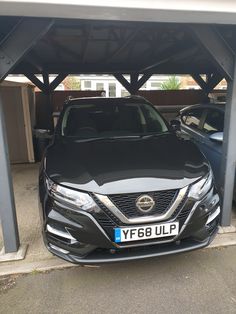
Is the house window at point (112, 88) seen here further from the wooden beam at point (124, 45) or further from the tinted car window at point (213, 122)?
the tinted car window at point (213, 122)

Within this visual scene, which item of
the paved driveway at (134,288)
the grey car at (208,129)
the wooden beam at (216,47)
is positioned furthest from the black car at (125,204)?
the grey car at (208,129)

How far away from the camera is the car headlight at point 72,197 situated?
86.4 inches

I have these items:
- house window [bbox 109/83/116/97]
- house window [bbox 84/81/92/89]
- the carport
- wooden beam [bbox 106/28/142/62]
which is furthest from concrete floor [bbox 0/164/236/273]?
house window [bbox 84/81/92/89]

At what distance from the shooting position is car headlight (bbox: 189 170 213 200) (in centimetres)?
235

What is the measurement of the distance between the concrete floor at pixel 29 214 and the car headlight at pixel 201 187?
1343mm

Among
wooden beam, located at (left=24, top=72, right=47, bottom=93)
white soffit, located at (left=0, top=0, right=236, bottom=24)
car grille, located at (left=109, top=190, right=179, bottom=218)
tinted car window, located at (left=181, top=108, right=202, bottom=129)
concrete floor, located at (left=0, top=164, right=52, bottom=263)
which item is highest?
white soffit, located at (left=0, top=0, right=236, bottom=24)

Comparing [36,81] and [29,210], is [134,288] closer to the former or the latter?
[29,210]

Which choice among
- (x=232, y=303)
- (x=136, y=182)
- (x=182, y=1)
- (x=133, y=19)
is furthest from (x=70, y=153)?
(x=232, y=303)

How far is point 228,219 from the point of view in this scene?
132 inches

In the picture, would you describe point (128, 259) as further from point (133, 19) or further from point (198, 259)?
point (133, 19)

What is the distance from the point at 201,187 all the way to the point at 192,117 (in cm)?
299

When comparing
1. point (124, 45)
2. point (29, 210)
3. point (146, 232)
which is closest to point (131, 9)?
point (146, 232)

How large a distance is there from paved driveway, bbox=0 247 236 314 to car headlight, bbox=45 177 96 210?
31.5 inches

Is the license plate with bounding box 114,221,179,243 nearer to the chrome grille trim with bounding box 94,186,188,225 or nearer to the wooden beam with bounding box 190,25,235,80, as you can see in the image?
the chrome grille trim with bounding box 94,186,188,225
